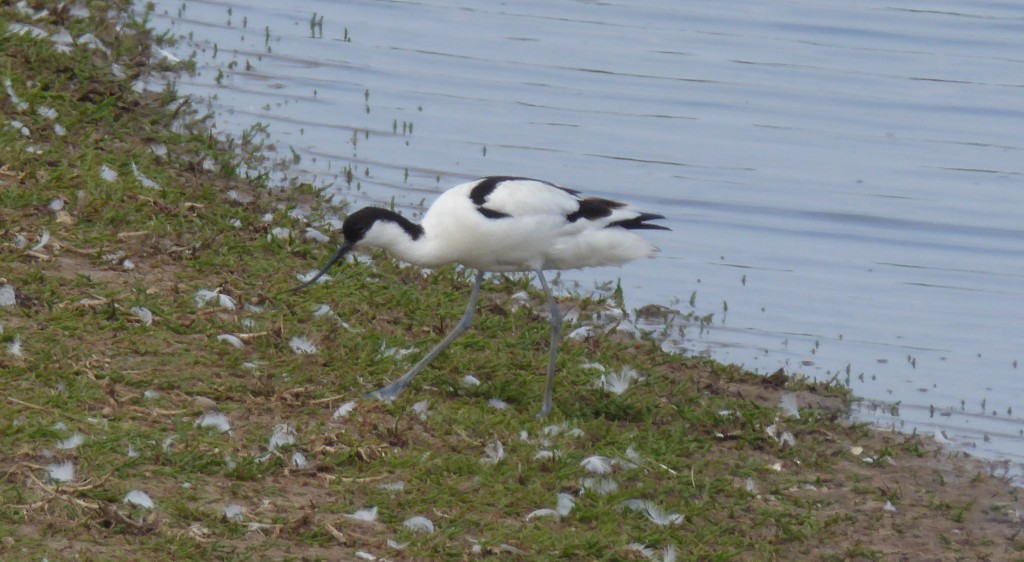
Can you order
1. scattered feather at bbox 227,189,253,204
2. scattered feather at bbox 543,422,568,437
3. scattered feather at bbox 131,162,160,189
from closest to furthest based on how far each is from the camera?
scattered feather at bbox 543,422,568,437, scattered feather at bbox 131,162,160,189, scattered feather at bbox 227,189,253,204

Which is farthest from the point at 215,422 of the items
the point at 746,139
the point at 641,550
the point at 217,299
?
the point at 746,139

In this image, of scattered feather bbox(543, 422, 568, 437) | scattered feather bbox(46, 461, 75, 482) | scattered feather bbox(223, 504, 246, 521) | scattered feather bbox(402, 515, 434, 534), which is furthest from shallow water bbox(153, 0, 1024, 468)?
scattered feather bbox(46, 461, 75, 482)

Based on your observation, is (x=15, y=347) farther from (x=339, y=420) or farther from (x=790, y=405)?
(x=790, y=405)

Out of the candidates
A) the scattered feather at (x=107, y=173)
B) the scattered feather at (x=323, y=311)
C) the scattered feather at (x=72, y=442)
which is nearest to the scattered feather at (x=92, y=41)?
the scattered feather at (x=107, y=173)

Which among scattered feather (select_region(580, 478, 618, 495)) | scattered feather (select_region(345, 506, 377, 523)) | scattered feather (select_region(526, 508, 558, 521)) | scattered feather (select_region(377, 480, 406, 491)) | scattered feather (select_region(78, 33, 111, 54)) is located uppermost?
scattered feather (select_region(78, 33, 111, 54))

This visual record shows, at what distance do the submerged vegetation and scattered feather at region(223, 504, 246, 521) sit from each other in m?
0.02

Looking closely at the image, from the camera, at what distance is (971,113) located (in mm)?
12141

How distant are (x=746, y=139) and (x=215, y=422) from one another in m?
6.80

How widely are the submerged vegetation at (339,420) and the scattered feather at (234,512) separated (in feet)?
0.07

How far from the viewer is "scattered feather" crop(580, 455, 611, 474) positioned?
5.65m

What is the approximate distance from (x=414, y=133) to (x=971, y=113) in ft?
15.4

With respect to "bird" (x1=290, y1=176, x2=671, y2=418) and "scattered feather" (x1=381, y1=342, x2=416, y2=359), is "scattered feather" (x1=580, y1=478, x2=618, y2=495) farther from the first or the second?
"scattered feather" (x1=381, y1=342, x2=416, y2=359)

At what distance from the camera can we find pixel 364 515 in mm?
5020

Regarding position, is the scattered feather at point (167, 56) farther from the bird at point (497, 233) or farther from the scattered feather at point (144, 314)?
the scattered feather at point (144, 314)
